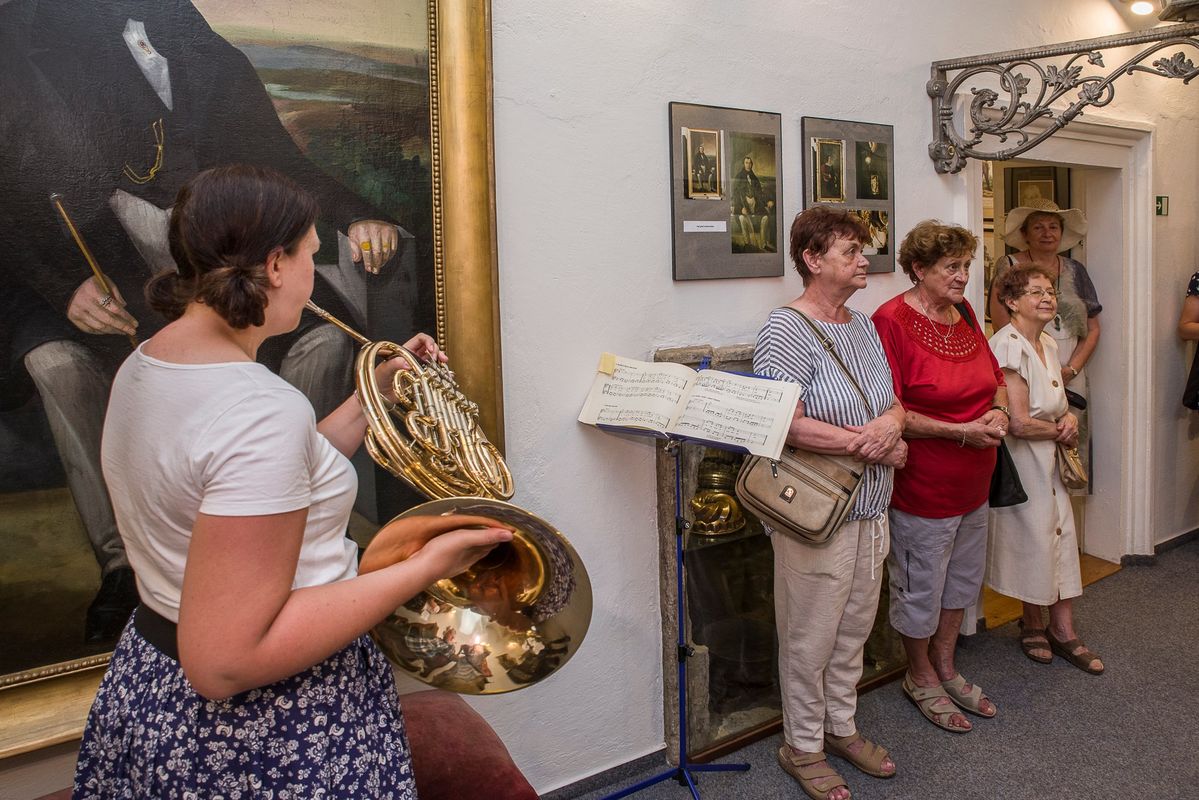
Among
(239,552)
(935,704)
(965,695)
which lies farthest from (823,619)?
(239,552)

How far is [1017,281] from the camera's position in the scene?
142 inches

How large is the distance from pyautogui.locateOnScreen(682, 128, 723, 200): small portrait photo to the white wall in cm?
9

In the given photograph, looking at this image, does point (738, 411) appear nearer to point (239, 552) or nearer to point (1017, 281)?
point (239, 552)

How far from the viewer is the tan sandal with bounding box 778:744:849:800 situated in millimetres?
2846

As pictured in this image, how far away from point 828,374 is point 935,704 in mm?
1475

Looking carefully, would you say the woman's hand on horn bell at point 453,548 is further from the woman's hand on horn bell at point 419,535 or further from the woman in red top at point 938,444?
the woman in red top at point 938,444

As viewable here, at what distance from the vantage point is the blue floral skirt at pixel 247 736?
1322mm

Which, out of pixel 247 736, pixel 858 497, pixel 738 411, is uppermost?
pixel 738 411

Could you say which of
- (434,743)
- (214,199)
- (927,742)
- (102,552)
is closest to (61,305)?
(102,552)

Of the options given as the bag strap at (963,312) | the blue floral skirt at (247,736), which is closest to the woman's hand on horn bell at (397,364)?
the blue floral skirt at (247,736)

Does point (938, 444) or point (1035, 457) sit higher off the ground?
point (938, 444)

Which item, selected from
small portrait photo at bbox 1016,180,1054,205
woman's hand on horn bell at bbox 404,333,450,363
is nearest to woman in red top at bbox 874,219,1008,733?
woman's hand on horn bell at bbox 404,333,450,363

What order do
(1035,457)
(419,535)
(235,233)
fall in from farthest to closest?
(1035,457) → (419,535) → (235,233)

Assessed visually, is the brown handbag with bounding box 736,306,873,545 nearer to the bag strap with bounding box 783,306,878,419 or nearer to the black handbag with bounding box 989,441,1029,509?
the bag strap with bounding box 783,306,878,419
